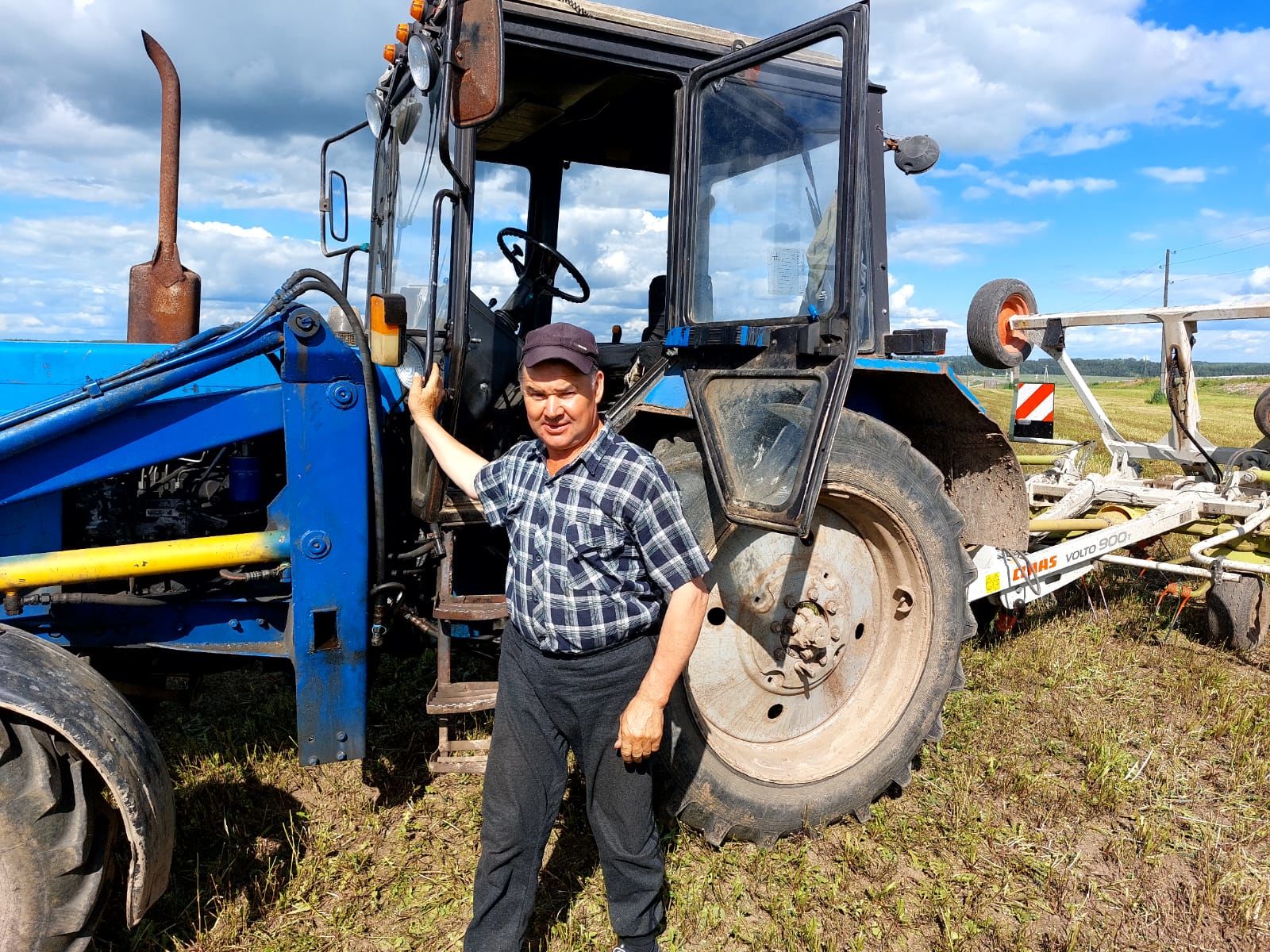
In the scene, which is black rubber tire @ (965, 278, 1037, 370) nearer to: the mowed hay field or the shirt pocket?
the mowed hay field

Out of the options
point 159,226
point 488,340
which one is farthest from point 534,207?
point 159,226

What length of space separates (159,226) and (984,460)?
287 centimetres

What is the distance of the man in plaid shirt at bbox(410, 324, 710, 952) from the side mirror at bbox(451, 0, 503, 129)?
0.62 meters

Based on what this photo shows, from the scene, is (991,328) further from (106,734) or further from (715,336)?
(106,734)

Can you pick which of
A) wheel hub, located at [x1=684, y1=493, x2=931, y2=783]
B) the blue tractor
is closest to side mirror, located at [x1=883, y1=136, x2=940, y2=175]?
the blue tractor

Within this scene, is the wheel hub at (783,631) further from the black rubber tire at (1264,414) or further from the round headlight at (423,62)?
the black rubber tire at (1264,414)

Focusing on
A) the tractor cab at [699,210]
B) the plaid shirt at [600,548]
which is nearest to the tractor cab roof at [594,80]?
the tractor cab at [699,210]

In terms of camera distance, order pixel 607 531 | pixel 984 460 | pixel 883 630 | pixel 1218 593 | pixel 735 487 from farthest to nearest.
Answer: pixel 1218 593 → pixel 984 460 → pixel 883 630 → pixel 735 487 → pixel 607 531

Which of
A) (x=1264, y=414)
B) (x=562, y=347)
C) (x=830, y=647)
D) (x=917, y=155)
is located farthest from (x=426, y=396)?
(x=1264, y=414)

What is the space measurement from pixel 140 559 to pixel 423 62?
4.76 feet

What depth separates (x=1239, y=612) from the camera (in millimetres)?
4441

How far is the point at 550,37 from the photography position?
2.60 meters

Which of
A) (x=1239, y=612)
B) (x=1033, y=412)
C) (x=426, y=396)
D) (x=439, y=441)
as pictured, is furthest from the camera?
(x=1033, y=412)

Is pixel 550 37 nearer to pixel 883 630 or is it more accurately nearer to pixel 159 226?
pixel 159 226
